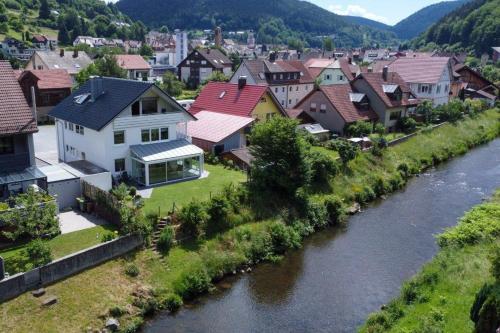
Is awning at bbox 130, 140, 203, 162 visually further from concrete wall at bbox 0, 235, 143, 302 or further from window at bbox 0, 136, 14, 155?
concrete wall at bbox 0, 235, 143, 302

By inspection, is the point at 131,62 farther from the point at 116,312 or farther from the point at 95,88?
the point at 116,312

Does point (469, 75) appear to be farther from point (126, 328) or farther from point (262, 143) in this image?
point (126, 328)

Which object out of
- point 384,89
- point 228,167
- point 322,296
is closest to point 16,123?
point 228,167

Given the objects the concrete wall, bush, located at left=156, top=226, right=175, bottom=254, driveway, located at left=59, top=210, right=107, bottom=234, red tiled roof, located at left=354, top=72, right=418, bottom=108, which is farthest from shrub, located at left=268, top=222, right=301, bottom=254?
red tiled roof, located at left=354, top=72, right=418, bottom=108

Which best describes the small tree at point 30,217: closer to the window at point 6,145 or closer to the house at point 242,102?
the window at point 6,145

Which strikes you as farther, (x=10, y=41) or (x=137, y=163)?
(x=10, y=41)

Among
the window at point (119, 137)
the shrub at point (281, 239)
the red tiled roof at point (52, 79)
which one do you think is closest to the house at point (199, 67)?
the red tiled roof at point (52, 79)
